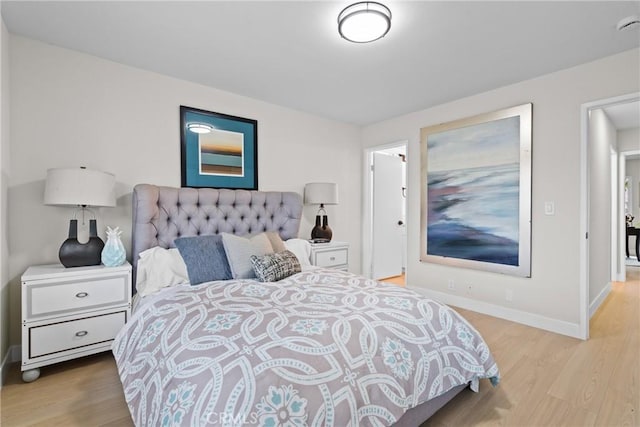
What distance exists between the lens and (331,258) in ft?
11.1

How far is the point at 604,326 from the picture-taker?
2.88m

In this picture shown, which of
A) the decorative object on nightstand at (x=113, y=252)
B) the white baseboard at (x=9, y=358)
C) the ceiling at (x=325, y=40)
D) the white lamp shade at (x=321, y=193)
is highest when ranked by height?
the ceiling at (x=325, y=40)

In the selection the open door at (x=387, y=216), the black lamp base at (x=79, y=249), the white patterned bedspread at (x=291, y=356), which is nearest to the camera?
the white patterned bedspread at (x=291, y=356)

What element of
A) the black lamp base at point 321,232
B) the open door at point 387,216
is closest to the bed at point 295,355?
the black lamp base at point 321,232

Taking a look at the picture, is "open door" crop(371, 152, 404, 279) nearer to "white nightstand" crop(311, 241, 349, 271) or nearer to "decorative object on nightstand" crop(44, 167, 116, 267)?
"white nightstand" crop(311, 241, 349, 271)

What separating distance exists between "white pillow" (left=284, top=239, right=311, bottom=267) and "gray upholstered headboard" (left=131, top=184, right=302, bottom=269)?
24cm

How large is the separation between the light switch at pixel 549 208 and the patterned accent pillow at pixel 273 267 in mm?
2341

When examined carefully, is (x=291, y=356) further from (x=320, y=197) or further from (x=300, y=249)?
(x=320, y=197)

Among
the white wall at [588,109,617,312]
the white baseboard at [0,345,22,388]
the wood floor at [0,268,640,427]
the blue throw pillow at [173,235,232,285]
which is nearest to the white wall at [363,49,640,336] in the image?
the wood floor at [0,268,640,427]

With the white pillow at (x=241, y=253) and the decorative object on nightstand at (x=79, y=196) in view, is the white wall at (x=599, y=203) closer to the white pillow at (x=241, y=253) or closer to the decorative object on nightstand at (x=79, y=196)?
the white pillow at (x=241, y=253)

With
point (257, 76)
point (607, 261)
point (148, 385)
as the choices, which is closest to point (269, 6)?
point (257, 76)

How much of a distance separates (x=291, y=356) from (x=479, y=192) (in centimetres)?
285

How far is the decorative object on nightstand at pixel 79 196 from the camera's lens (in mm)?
2037

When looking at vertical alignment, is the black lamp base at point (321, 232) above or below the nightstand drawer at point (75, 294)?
above
